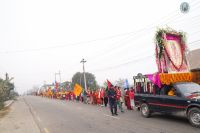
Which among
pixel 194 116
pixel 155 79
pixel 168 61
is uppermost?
pixel 168 61

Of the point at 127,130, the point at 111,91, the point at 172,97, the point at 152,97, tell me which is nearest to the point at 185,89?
the point at 172,97

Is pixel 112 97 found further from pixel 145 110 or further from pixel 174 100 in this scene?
pixel 174 100

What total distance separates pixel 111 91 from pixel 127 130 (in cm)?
600

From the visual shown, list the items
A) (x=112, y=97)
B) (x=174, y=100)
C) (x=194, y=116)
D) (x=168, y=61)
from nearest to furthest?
1. (x=194, y=116)
2. (x=174, y=100)
3. (x=168, y=61)
4. (x=112, y=97)

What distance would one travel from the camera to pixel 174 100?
12789 millimetres

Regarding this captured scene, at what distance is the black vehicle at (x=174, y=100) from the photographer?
11562 mm

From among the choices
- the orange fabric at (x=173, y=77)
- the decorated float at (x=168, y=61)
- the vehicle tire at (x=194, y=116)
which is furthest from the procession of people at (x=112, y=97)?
the vehicle tire at (x=194, y=116)

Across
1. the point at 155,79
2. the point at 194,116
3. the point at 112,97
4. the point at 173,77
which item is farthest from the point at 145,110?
the point at 194,116

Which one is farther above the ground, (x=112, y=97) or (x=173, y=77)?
(x=173, y=77)

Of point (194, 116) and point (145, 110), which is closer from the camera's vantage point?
point (194, 116)

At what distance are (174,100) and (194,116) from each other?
1.48 metres

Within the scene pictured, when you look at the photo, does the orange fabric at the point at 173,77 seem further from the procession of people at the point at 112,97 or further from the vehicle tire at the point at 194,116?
the procession of people at the point at 112,97

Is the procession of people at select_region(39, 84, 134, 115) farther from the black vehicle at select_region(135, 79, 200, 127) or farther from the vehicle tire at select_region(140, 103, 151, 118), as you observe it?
the vehicle tire at select_region(140, 103, 151, 118)

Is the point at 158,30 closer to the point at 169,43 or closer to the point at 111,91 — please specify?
the point at 169,43
